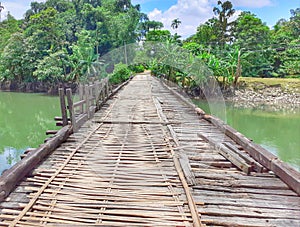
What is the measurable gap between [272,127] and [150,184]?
9.35 meters

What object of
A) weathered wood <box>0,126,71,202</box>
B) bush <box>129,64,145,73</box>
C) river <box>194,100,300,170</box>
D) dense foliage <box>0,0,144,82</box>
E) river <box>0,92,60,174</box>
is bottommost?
river <box>194,100,300,170</box>

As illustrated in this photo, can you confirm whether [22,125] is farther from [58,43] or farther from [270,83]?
[270,83]

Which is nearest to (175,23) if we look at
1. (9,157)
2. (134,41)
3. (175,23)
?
(175,23)

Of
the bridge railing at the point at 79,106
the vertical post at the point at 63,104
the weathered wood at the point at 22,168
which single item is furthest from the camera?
the bridge railing at the point at 79,106

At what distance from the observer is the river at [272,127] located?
760cm

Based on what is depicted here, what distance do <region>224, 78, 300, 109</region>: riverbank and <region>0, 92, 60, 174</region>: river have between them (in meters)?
10.8

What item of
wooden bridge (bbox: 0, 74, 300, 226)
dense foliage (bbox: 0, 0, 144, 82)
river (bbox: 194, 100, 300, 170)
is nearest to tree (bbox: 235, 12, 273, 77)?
river (bbox: 194, 100, 300, 170)

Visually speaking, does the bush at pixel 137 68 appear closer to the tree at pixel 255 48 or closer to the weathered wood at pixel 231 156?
the tree at pixel 255 48

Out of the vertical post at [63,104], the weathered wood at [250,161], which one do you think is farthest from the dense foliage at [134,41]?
the weathered wood at [250,161]

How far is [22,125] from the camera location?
36.5 ft

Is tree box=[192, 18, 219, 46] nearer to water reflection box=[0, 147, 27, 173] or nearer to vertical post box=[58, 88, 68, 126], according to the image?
water reflection box=[0, 147, 27, 173]

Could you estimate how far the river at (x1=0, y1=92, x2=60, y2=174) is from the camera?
7668mm

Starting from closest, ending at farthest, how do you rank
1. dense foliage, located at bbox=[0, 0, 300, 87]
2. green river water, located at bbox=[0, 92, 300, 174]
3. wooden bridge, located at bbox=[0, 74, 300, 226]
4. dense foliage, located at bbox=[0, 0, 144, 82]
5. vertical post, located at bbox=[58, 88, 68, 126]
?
wooden bridge, located at bbox=[0, 74, 300, 226]
vertical post, located at bbox=[58, 88, 68, 126]
green river water, located at bbox=[0, 92, 300, 174]
dense foliage, located at bbox=[0, 0, 300, 87]
dense foliage, located at bbox=[0, 0, 144, 82]

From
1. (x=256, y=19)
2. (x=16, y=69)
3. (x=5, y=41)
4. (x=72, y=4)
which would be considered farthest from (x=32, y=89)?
(x=256, y=19)
